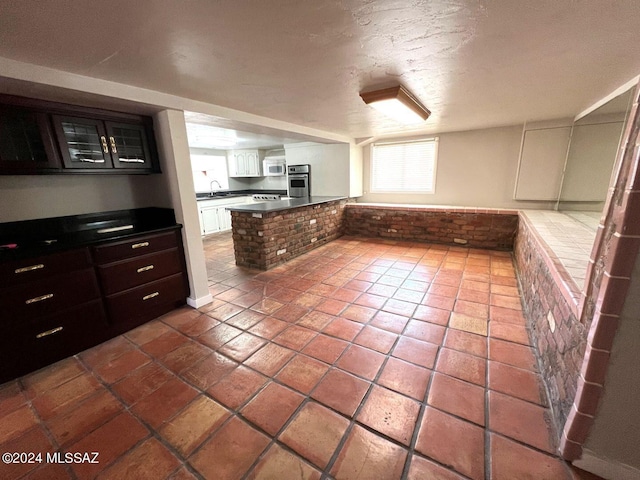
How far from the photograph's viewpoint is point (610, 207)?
105 centimetres

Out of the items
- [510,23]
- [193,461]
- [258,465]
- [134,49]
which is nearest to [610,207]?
[510,23]

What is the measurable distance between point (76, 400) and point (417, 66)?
10.7 feet

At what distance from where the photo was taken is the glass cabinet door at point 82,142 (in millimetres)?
2057

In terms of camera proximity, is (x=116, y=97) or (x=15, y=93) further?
(x=116, y=97)

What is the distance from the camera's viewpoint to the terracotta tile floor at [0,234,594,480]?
123 centimetres

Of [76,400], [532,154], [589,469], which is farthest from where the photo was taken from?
[532,154]

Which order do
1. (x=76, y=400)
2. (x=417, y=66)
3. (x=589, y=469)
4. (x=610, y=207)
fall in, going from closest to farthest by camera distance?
1. (x=610, y=207)
2. (x=589, y=469)
3. (x=76, y=400)
4. (x=417, y=66)

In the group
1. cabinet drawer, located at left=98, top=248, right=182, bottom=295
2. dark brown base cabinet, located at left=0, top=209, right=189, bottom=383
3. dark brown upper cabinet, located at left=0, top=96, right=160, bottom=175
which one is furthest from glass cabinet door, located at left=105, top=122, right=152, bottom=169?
cabinet drawer, located at left=98, top=248, right=182, bottom=295

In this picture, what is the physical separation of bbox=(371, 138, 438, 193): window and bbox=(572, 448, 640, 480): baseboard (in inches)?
179

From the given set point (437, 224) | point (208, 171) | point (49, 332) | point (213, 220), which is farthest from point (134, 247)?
point (208, 171)

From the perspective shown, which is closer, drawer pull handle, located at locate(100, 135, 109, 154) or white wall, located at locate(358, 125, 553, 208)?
drawer pull handle, located at locate(100, 135, 109, 154)

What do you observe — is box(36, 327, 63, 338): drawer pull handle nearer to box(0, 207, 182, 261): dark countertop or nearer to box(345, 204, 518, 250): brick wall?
box(0, 207, 182, 261): dark countertop

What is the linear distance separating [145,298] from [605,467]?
3280 mm

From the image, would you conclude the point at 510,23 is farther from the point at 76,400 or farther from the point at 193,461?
the point at 76,400
